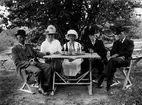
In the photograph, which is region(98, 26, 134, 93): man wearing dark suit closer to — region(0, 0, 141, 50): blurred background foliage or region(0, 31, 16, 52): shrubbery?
region(0, 0, 141, 50): blurred background foliage

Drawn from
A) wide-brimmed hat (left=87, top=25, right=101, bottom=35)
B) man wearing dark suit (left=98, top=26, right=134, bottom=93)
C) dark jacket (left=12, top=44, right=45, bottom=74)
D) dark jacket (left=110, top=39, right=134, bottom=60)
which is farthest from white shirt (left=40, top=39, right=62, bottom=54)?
dark jacket (left=110, top=39, right=134, bottom=60)

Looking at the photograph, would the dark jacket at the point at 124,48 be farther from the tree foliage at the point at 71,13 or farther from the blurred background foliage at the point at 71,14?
the tree foliage at the point at 71,13

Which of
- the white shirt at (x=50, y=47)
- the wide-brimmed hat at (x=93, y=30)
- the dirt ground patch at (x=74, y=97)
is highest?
the wide-brimmed hat at (x=93, y=30)

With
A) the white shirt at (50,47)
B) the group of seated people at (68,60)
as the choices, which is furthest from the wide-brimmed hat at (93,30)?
the white shirt at (50,47)

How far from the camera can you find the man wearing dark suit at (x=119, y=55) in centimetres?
472

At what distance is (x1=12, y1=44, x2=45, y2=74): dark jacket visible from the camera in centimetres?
472

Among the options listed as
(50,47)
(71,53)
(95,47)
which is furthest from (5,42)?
(71,53)

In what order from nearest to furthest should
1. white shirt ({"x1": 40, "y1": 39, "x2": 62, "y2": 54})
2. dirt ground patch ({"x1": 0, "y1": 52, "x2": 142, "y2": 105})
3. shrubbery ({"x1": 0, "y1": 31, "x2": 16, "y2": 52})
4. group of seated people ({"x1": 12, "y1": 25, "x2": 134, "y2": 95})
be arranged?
1. dirt ground patch ({"x1": 0, "y1": 52, "x2": 142, "y2": 105})
2. group of seated people ({"x1": 12, "y1": 25, "x2": 134, "y2": 95})
3. white shirt ({"x1": 40, "y1": 39, "x2": 62, "y2": 54})
4. shrubbery ({"x1": 0, "y1": 31, "x2": 16, "y2": 52})

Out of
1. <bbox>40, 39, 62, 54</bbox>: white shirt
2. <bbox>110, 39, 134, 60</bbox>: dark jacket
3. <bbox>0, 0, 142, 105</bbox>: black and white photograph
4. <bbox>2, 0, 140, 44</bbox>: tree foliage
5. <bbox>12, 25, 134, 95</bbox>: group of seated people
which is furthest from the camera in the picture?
<bbox>40, 39, 62, 54</bbox>: white shirt

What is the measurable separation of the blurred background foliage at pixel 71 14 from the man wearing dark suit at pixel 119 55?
361 mm

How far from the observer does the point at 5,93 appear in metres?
4.77

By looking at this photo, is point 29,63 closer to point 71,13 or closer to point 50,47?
point 50,47

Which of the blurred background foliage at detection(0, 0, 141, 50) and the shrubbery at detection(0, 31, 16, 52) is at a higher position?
the blurred background foliage at detection(0, 0, 141, 50)

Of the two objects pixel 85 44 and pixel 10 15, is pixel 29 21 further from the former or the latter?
pixel 85 44
